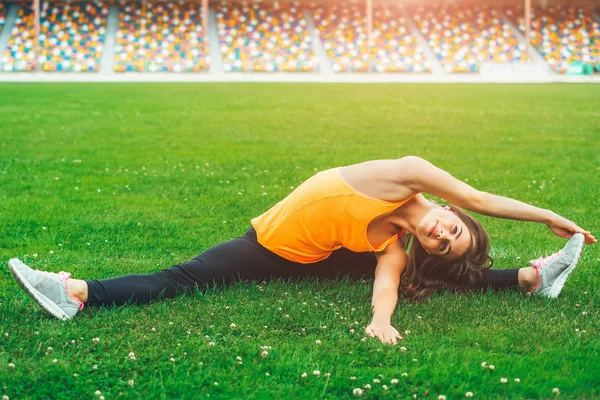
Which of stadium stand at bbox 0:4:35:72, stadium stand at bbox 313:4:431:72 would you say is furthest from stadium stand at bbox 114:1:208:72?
stadium stand at bbox 313:4:431:72

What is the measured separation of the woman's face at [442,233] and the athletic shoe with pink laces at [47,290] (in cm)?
210

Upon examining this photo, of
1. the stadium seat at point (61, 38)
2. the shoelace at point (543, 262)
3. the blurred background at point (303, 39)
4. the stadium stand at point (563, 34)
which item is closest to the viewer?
the shoelace at point (543, 262)

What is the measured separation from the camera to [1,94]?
76.1 feet

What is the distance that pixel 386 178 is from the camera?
4.54 meters

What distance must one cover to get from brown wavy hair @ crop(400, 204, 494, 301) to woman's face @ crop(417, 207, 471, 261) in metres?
0.09

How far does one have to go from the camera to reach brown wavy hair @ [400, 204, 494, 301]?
4.65m

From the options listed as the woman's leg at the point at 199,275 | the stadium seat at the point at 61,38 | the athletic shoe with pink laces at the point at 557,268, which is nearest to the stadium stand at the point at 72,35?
the stadium seat at the point at 61,38

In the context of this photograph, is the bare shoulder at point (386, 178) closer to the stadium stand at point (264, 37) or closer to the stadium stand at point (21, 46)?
the stadium stand at point (264, 37)

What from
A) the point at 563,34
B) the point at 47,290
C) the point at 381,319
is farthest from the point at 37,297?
the point at 563,34

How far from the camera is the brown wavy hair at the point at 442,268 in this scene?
4648 millimetres

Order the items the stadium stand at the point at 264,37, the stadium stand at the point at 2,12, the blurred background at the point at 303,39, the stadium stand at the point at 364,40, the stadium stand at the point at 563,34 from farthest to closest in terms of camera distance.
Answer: the stadium stand at the point at 2,12 < the stadium stand at the point at 563,34 < the stadium stand at the point at 364,40 < the stadium stand at the point at 264,37 < the blurred background at the point at 303,39

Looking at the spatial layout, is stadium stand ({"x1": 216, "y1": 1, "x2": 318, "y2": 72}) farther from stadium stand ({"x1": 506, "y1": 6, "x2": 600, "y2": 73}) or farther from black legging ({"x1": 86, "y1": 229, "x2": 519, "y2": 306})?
black legging ({"x1": 86, "y1": 229, "x2": 519, "y2": 306})

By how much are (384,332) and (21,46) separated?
4558cm

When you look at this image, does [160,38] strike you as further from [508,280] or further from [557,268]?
[557,268]
